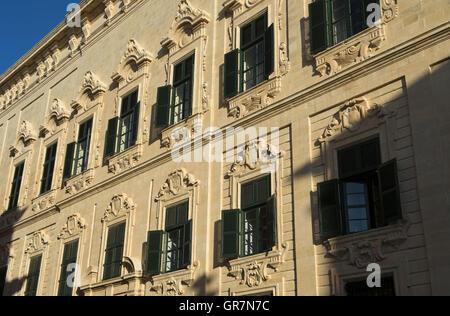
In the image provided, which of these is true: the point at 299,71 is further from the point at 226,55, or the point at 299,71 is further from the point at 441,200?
the point at 441,200

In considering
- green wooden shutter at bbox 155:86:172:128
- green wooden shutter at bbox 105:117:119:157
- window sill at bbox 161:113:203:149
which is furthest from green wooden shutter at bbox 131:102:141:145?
window sill at bbox 161:113:203:149

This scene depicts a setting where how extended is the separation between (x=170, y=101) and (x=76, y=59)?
765 centimetres

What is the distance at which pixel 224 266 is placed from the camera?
12.3 meters

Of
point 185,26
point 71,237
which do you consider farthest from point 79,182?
point 185,26

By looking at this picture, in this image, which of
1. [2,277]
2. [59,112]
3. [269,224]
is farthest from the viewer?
[2,277]

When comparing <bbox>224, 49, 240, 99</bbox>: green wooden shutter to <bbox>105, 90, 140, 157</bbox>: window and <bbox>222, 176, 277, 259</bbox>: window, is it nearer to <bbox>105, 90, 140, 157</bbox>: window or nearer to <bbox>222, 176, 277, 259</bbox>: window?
<bbox>222, 176, 277, 259</bbox>: window

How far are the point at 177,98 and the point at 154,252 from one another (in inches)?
172

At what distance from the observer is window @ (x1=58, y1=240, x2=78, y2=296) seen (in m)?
16.8

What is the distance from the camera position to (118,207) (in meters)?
16.0

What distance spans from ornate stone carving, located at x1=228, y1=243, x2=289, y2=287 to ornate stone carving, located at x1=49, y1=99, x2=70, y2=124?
34.9ft

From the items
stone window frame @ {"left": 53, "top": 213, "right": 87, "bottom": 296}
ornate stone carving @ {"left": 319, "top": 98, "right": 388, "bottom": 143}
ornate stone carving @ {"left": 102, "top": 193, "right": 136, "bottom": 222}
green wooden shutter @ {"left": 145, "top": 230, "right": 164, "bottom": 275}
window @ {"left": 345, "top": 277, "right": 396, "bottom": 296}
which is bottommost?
window @ {"left": 345, "top": 277, "right": 396, "bottom": 296}

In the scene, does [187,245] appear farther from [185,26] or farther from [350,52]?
[185,26]

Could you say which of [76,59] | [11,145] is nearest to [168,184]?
[76,59]

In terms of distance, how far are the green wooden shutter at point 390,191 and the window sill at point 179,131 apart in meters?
5.72
